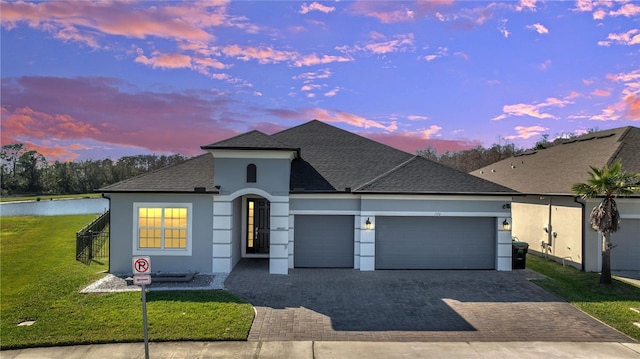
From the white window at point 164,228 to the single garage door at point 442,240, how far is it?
7427 mm

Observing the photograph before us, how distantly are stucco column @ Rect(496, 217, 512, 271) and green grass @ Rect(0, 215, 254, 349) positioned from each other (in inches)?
395

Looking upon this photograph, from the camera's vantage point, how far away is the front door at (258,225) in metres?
15.0

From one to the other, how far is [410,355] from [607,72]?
1980 cm

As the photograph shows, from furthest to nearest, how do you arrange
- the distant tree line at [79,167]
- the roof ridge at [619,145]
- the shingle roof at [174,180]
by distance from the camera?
1. the distant tree line at [79,167]
2. the roof ridge at [619,145]
3. the shingle roof at [174,180]

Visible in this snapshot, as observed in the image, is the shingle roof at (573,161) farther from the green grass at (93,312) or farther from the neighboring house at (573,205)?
the green grass at (93,312)

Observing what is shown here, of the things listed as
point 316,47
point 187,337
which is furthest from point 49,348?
point 316,47

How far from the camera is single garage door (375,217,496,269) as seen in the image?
13.5 metres

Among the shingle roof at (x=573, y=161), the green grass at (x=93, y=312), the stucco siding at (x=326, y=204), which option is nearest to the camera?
the green grass at (x=93, y=312)

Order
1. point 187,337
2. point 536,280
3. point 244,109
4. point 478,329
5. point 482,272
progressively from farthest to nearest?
point 244,109 < point 482,272 < point 536,280 < point 478,329 < point 187,337

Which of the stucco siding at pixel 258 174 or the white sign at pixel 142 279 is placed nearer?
the white sign at pixel 142 279

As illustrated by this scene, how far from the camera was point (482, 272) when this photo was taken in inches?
518

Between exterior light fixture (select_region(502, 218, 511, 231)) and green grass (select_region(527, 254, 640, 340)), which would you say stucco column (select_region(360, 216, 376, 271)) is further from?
green grass (select_region(527, 254, 640, 340))

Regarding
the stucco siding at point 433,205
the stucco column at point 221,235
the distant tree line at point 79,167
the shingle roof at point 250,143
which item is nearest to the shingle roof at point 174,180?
the stucco column at point 221,235

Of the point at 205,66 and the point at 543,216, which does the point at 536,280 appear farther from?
the point at 205,66
